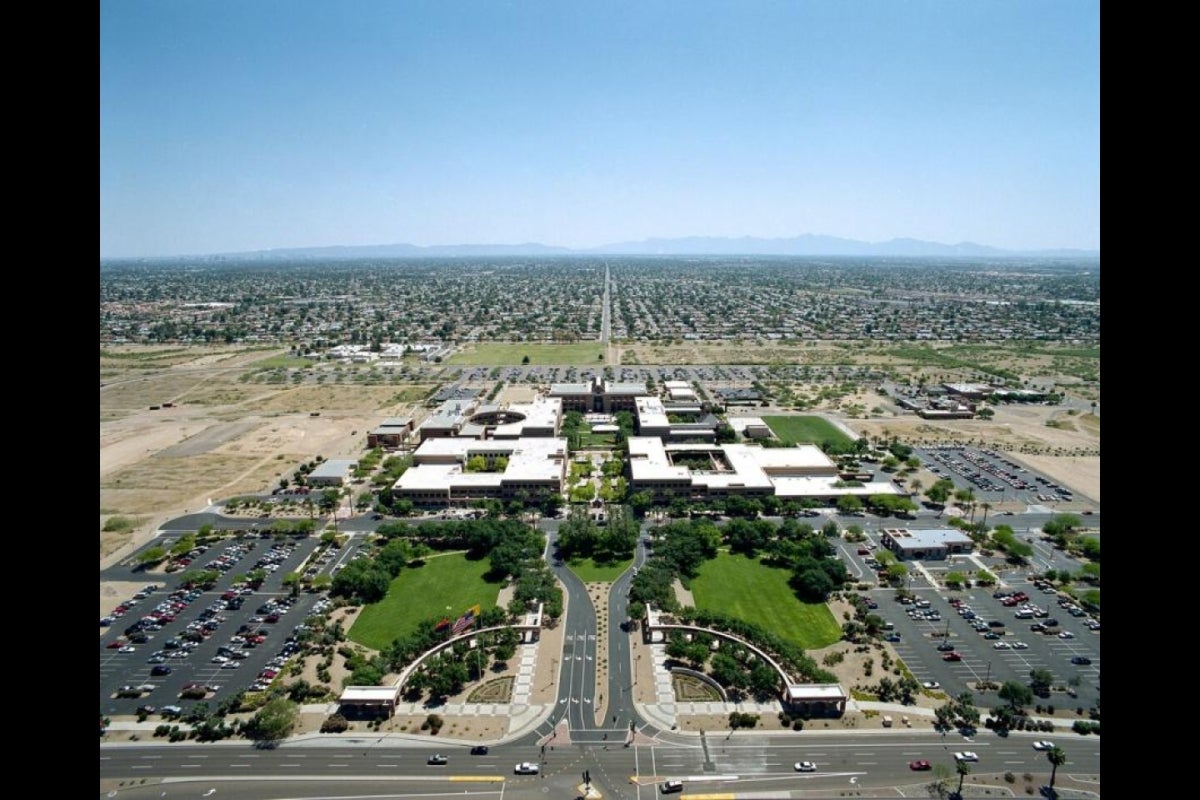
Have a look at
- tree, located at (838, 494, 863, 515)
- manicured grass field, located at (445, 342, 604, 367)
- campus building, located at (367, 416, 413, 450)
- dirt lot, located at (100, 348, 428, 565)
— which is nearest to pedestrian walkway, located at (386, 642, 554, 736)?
dirt lot, located at (100, 348, 428, 565)

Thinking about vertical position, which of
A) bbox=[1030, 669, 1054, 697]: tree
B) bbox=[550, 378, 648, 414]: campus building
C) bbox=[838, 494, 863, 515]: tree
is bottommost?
bbox=[1030, 669, 1054, 697]: tree

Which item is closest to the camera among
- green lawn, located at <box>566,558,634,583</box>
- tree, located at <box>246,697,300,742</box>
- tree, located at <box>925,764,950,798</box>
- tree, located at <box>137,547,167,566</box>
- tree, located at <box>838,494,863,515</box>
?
tree, located at <box>925,764,950,798</box>

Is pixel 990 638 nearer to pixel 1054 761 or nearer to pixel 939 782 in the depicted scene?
pixel 1054 761

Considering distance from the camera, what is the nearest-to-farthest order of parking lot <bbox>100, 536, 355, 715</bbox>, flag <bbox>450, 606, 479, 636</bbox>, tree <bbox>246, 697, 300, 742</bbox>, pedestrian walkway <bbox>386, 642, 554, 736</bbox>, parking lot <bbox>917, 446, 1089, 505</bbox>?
tree <bbox>246, 697, 300, 742</bbox> → pedestrian walkway <bbox>386, 642, 554, 736</bbox> → parking lot <bbox>100, 536, 355, 715</bbox> → flag <bbox>450, 606, 479, 636</bbox> → parking lot <bbox>917, 446, 1089, 505</bbox>

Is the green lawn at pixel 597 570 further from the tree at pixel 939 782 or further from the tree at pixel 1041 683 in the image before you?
the tree at pixel 1041 683

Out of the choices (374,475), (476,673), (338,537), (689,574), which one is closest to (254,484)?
(374,475)

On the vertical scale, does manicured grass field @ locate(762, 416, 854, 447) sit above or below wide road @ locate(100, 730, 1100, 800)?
above

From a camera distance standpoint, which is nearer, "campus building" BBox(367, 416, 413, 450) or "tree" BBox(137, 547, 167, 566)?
"tree" BBox(137, 547, 167, 566)

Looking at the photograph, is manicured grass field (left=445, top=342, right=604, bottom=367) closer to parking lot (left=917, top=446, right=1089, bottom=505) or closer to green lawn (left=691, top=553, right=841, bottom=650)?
parking lot (left=917, top=446, right=1089, bottom=505)
